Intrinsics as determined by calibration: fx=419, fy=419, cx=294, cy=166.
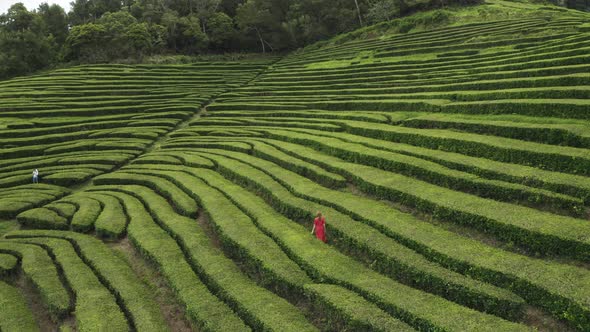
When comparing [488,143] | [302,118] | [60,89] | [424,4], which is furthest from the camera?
[424,4]

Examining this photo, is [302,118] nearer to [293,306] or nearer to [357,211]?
[357,211]

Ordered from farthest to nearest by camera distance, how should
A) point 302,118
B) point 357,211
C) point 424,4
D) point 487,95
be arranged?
1. point 424,4
2. point 302,118
3. point 487,95
4. point 357,211

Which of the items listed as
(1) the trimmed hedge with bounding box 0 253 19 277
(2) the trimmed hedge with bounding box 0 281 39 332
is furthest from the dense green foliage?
(2) the trimmed hedge with bounding box 0 281 39 332

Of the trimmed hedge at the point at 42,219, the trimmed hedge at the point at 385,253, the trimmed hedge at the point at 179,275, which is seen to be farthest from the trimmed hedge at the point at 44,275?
the trimmed hedge at the point at 385,253

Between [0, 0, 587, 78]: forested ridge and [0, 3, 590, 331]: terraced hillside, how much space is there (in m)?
28.8

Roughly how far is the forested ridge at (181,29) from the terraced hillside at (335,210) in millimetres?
28752

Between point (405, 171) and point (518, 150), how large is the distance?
4244mm

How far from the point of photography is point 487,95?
22.9 m

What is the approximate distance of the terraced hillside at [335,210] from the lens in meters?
10.3

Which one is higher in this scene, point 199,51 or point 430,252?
point 199,51

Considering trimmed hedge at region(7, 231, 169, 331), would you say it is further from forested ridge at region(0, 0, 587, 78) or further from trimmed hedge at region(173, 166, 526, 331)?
forested ridge at region(0, 0, 587, 78)

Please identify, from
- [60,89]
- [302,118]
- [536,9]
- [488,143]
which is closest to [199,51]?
[60,89]

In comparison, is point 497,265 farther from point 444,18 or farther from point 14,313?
point 444,18

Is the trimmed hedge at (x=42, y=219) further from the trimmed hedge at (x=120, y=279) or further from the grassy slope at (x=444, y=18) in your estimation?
the grassy slope at (x=444, y=18)
